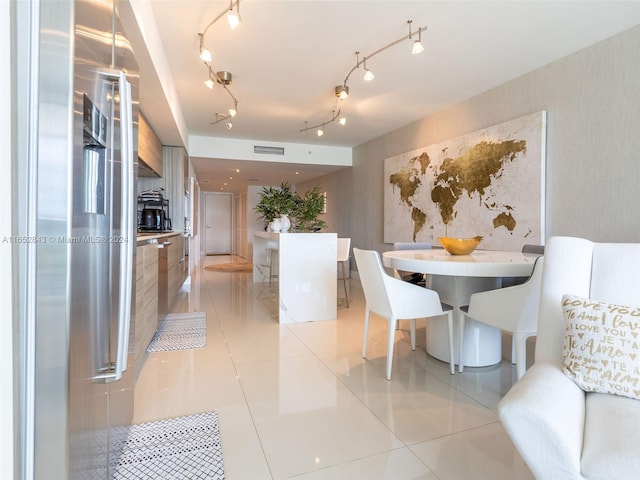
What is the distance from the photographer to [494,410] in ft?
6.12

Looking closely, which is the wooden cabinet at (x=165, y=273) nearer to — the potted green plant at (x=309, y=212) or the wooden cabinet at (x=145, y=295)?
the wooden cabinet at (x=145, y=295)

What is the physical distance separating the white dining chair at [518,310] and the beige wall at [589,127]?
4.41 feet

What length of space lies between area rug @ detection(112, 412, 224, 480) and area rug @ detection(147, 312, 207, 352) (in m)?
1.16

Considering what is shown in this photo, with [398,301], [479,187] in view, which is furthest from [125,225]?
[479,187]

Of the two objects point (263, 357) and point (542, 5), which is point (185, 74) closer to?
point (263, 357)

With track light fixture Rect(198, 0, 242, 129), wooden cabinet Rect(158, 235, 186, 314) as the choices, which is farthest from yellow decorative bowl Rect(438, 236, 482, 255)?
wooden cabinet Rect(158, 235, 186, 314)

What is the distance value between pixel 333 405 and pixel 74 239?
61.9 inches

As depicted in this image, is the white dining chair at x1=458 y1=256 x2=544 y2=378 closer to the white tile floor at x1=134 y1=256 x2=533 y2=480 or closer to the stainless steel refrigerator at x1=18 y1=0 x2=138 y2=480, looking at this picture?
the white tile floor at x1=134 y1=256 x2=533 y2=480

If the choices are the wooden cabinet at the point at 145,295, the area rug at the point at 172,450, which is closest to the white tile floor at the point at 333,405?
the area rug at the point at 172,450

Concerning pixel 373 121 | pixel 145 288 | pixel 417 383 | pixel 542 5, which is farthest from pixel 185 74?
pixel 417 383

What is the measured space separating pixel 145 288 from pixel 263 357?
100 centimetres

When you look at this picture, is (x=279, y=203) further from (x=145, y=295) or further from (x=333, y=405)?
(x=333, y=405)

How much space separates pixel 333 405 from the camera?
1.92m

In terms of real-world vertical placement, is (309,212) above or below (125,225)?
above
